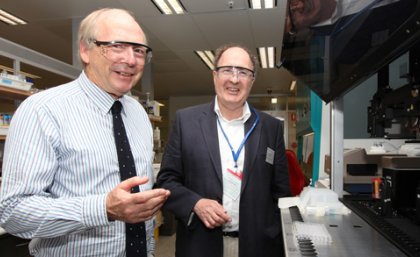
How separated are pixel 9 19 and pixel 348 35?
4931mm

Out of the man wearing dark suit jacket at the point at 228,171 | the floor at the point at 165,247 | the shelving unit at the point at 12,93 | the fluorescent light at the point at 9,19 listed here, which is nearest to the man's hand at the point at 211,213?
the man wearing dark suit jacket at the point at 228,171

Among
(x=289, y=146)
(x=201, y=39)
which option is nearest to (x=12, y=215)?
(x=201, y=39)

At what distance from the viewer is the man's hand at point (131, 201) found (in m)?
0.96

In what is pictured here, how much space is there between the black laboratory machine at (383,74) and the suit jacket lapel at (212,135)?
20.4 inches

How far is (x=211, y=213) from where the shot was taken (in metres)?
1.45

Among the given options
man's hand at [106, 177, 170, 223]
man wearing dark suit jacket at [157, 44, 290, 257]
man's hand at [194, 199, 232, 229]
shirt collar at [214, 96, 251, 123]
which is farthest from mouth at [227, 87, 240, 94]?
man's hand at [106, 177, 170, 223]

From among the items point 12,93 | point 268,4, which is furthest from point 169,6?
point 12,93

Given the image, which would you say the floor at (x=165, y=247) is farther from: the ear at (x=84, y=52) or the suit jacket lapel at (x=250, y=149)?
the ear at (x=84, y=52)

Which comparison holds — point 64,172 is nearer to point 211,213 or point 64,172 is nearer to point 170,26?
point 211,213

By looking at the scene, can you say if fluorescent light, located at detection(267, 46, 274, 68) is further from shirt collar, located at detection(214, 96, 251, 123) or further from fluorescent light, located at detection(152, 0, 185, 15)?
shirt collar, located at detection(214, 96, 251, 123)

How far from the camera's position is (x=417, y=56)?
1.17 meters

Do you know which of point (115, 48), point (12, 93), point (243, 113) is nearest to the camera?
point (115, 48)

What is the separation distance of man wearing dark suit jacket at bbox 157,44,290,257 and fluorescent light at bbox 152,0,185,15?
8.92 feet

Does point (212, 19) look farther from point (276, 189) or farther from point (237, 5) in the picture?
point (276, 189)
